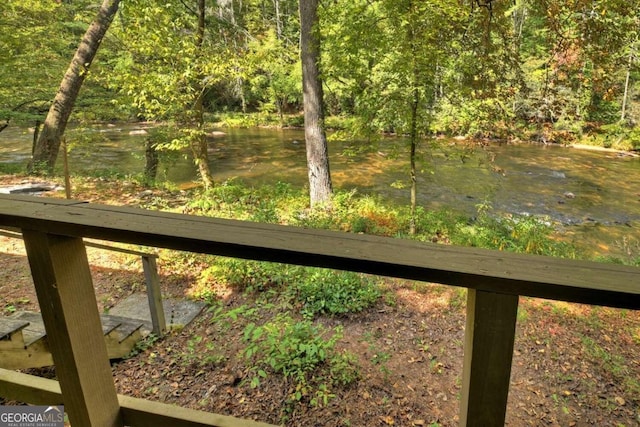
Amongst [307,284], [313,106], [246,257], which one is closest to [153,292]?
[307,284]

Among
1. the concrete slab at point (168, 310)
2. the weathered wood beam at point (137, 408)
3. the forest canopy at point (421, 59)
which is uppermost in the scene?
the forest canopy at point (421, 59)

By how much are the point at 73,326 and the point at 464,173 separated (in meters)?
11.7

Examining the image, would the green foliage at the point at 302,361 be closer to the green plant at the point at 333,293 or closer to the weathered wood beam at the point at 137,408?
the green plant at the point at 333,293

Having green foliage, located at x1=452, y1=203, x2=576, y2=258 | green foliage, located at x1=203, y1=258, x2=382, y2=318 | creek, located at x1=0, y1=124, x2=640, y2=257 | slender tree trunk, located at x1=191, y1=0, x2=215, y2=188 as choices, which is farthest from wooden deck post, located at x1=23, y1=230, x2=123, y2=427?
slender tree trunk, located at x1=191, y1=0, x2=215, y2=188

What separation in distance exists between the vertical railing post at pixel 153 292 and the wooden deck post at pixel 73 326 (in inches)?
86.2

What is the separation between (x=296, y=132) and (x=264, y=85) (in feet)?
18.0

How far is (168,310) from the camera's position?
3.92 m

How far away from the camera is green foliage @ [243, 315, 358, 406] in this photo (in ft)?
8.94

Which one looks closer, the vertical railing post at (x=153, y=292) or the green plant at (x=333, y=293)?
the vertical railing post at (x=153, y=292)

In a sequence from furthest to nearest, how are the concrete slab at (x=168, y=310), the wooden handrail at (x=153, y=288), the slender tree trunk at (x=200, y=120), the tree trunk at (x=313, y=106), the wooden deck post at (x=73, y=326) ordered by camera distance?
the slender tree trunk at (x=200, y=120) → the tree trunk at (x=313, y=106) → the concrete slab at (x=168, y=310) → the wooden handrail at (x=153, y=288) → the wooden deck post at (x=73, y=326)

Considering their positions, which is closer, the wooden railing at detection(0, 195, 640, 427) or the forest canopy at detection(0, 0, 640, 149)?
the wooden railing at detection(0, 195, 640, 427)

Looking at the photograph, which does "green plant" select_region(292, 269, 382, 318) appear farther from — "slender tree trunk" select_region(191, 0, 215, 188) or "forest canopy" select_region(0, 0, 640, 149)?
"slender tree trunk" select_region(191, 0, 215, 188)

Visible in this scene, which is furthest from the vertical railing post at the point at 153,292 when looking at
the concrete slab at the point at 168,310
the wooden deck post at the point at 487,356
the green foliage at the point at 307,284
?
the wooden deck post at the point at 487,356

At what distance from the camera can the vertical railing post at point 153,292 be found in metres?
3.25
